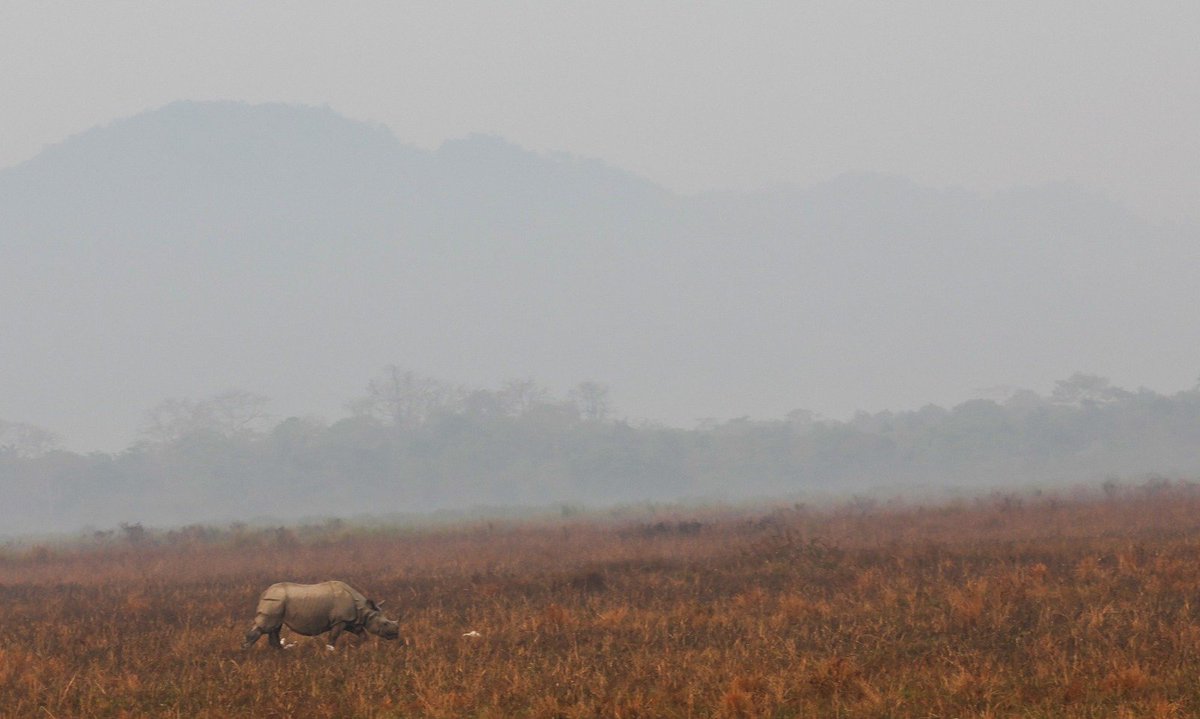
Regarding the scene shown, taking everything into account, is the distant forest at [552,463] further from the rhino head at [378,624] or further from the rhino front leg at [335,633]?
the rhino front leg at [335,633]

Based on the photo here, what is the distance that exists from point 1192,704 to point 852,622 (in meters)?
4.75

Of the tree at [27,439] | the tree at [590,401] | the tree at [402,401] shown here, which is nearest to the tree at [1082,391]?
the tree at [590,401]

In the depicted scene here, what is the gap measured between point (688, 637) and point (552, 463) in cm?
8772

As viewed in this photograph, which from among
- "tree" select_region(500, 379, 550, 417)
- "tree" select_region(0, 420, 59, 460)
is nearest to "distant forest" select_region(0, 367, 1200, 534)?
"tree" select_region(500, 379, 550, 417)

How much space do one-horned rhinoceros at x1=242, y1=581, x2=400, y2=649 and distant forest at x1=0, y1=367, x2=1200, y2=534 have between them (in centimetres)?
7459

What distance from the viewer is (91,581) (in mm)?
25984

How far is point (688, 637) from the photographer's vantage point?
13.9m

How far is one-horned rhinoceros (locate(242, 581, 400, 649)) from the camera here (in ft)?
46.4

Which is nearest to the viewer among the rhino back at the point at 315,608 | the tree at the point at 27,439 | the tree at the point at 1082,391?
the rhino back at the point at 315,608

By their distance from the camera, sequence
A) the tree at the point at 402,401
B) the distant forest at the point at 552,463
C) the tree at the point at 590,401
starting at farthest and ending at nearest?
the tree at the point at 590,401 → the tree at the point at 402,401 → the distant forest at the point at 552,463

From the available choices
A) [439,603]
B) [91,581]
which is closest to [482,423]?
[91,581]

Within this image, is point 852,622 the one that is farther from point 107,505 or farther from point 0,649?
point 107,505

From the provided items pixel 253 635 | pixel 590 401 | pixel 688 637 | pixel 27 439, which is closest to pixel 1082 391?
pixel 590 401

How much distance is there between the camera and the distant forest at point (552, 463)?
93.4 metres
